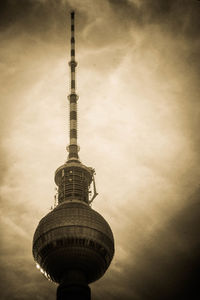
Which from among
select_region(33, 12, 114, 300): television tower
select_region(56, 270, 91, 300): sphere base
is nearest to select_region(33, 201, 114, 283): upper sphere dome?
select_region(33, 12, 114, 300): television tower

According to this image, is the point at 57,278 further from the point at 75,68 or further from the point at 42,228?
the point at 75,68

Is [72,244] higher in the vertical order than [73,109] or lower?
lower

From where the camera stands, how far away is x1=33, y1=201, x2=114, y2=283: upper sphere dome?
292 ft

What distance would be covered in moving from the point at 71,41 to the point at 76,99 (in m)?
16.0

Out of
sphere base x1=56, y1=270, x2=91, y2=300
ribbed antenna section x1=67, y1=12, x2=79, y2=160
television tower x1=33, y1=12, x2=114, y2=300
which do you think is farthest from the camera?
ribbed antenna section x1=67, y1=12, x2=79, y2=160

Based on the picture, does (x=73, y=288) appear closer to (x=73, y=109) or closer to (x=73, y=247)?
(x=73, y=247)

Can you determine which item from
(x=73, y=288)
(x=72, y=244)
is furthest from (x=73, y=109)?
(x=73, y=288)

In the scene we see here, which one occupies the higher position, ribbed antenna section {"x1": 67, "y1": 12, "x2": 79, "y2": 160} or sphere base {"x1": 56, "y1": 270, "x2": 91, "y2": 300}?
ribbed antenna section {"x1": 67, "y1": 12, "x2": 79, "y2": 160}

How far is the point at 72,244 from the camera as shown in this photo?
8906 centimetres

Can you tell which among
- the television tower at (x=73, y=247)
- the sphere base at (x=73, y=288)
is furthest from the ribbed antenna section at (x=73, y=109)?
the sphere base at (x=73, y=288)

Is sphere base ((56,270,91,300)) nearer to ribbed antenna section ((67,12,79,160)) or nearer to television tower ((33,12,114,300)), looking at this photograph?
television tower ((33,12,114,300))

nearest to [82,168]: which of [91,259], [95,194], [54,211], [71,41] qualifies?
[95,194]

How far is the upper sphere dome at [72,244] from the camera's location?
3506 inches

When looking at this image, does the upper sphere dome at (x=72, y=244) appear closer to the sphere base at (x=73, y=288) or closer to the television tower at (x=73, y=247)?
the television tower at (x=73, y=247)
